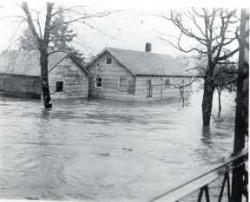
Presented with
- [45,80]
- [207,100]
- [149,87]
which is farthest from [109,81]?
[45,80]

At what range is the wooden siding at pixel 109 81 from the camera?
19.9 ft

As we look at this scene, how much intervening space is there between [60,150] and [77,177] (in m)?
0.80

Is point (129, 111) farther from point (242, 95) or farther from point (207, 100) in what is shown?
point (242, 95)

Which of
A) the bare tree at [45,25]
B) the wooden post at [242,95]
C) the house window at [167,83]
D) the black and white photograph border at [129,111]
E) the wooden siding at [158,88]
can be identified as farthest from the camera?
the house window at [167,83]

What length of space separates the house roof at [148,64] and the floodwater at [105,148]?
1.70ft

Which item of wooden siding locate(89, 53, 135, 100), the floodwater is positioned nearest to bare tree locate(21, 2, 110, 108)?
the floodwater

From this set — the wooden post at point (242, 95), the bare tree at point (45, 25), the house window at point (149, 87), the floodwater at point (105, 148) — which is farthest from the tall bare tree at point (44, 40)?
the wooden post at point (242, 95)

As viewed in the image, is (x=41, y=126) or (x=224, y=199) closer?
(x=224, y=199)

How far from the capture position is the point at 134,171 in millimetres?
5004

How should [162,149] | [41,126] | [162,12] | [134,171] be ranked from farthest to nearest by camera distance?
1. [41,126]
2. [162,149]
3. [134,171]
4. [162,12]

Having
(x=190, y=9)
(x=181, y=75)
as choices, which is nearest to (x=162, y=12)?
(x=190, y=9)

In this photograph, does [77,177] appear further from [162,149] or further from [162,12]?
[162,12]

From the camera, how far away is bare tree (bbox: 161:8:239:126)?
185 inches

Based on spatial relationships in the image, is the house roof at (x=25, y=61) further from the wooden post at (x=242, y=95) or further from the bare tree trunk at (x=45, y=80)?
the wooden post at (x=242, y=95)
